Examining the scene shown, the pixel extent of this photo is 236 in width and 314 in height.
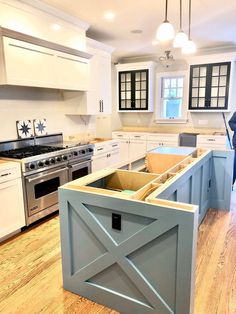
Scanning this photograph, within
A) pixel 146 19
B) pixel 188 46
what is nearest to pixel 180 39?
pixel 188 46

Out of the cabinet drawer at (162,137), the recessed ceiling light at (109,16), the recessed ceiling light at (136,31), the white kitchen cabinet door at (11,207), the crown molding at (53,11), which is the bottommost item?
the white kitchen cabinet door at (11,207)

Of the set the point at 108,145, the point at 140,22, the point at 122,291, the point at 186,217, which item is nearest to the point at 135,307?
the point at 122,291

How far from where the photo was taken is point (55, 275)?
2.23 metres

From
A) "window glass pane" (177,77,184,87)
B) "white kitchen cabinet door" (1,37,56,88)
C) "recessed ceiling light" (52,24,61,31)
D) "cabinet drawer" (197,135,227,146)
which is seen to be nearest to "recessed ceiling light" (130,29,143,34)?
"recessed ceiling light" (52,24,61,31)

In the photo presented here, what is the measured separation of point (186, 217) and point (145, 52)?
203 inches

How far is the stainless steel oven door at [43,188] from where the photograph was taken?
9.89 ft

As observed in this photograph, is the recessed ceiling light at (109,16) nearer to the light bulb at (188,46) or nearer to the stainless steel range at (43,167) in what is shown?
the light bulb at (188,46)

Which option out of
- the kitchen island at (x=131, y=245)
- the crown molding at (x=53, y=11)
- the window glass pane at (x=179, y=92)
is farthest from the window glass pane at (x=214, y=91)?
the kitchen island at (x=131, y=245)

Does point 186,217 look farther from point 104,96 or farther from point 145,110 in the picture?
point 145,110

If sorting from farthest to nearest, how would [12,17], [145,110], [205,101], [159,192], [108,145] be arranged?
[145,110]
[205,101]
[108,145]
[12,17]
[159,192]

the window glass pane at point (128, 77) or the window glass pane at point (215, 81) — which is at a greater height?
the window glass pane at point (128, 77)

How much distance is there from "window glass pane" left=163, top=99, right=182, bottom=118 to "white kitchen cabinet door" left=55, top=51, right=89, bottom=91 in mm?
2921

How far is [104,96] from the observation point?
15.6 ft

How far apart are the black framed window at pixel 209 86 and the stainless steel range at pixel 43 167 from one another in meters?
3.03
